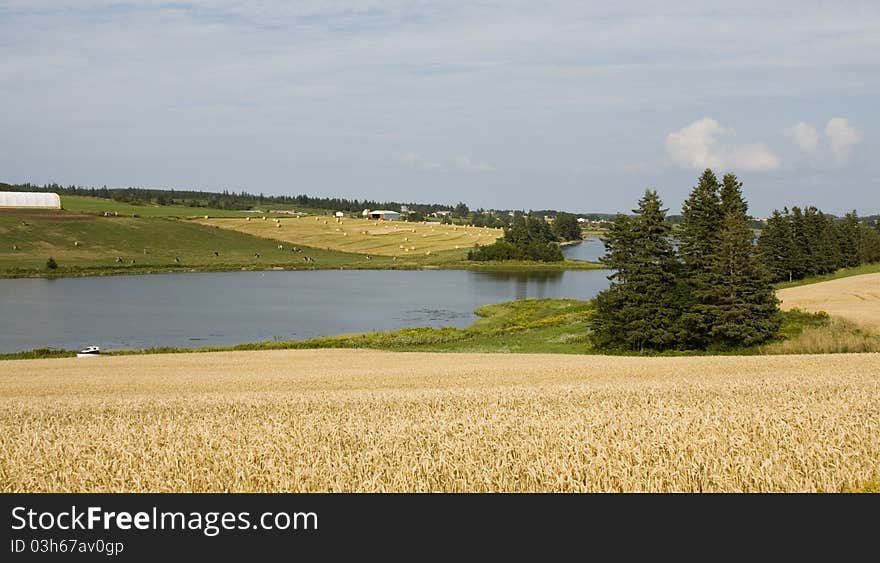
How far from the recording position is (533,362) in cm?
3073

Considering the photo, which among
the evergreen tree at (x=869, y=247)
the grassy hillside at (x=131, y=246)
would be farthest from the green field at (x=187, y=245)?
the evergreen tree at (x=869, y=247)

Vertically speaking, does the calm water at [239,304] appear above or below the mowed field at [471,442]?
below

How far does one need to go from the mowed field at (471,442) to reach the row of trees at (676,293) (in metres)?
26.8

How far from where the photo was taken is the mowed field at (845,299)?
43.9 m

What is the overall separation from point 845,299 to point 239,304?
49.1 meters

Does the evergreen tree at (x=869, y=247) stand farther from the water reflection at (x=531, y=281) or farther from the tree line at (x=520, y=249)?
the tree line at (x=520, y=249)

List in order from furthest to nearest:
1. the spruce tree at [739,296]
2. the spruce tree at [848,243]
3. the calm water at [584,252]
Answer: the calm water at [584,252] → the spruce tree at [848,243] → the spruce tree at [739,296]

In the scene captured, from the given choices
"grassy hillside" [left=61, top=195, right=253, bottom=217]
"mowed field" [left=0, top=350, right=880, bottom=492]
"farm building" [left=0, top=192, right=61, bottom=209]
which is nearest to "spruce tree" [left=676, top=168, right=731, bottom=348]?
"mowed field" [left=0, top=350, right=880, bottom=492]

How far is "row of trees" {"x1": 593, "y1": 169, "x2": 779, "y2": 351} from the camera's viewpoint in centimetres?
4034

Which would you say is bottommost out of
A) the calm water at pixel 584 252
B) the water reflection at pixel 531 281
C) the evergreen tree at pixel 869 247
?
the water reflection at pixel 531 281

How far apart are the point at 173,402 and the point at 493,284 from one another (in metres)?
86.7

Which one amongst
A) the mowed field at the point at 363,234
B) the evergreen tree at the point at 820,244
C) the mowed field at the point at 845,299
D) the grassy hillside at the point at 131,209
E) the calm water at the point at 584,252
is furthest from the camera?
the grassy hillside at the point at 131,209

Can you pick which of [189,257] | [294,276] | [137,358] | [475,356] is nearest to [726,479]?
[475,356]

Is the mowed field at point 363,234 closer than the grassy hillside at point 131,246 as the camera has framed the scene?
No
